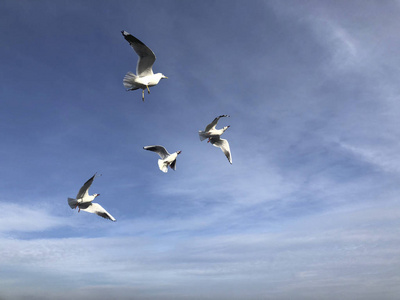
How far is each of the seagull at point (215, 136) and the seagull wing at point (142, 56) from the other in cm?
1049

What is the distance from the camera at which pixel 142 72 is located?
36.8 metres

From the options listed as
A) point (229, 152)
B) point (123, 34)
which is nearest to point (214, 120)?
point (229, 152)

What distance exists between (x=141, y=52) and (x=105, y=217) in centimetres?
1947

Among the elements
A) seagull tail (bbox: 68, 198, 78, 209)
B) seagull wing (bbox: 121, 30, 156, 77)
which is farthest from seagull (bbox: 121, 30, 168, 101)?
seagull tail (bbox: 68, 198, 78, 209)

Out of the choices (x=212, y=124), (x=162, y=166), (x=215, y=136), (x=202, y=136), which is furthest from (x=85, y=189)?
(x=215, y=136)

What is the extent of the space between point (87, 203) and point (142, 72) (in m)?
16.1

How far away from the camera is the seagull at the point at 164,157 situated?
4309 centimetres

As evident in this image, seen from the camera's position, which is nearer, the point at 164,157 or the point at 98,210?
the point at 98,210

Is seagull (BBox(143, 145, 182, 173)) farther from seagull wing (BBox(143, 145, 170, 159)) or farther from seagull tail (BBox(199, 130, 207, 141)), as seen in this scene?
seagull tail (BBox(199, 130, 207, 141))

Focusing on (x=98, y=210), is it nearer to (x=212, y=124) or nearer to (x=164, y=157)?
(x=164, y=157)

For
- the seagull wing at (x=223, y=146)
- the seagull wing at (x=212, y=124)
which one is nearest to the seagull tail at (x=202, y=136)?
the seagull wing at (x=212, y=124)

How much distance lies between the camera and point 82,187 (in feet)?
121

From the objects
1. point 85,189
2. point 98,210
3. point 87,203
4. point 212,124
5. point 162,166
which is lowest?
point 98,210

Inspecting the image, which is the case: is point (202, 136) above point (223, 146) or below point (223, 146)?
below
